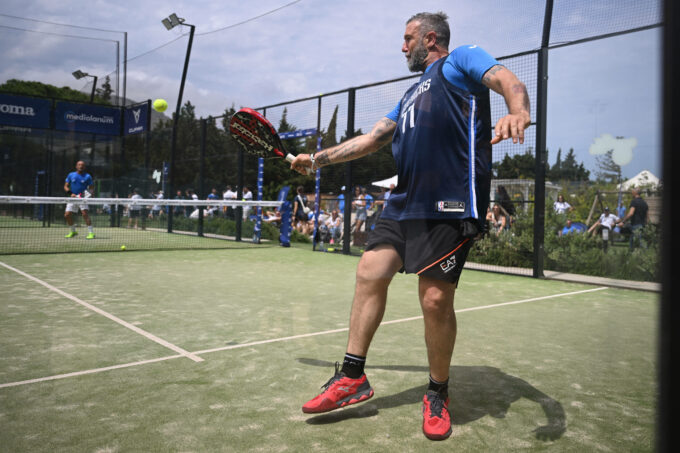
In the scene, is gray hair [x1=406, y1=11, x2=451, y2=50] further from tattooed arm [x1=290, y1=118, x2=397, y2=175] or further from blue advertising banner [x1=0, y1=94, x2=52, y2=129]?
blue advertising banner [x1=0, y1=94, x2=52, y2=129]

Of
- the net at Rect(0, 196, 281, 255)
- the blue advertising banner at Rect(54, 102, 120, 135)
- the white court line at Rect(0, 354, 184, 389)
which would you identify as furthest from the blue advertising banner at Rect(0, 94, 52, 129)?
the white court line at Rect(0, 354, 184, 389)

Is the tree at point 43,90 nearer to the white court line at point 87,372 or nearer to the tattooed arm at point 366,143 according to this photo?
the white court line at point 87,372

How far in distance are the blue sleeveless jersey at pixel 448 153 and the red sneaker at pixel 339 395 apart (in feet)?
2.72

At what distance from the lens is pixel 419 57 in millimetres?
2646

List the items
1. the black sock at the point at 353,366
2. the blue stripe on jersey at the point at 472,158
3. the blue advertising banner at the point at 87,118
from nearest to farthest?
the blue stripe on jersey at the point at 472,158, the black sock at the point at 353,366, the blue advertising banner at the point at 87,118

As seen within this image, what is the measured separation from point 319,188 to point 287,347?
841 cm

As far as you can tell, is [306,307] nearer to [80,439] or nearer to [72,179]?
[80,439]

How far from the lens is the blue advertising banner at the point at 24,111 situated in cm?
1672

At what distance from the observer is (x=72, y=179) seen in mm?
12281

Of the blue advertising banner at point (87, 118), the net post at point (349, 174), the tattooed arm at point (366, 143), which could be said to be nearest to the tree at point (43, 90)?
the blue advertising banner at point (87, 118)

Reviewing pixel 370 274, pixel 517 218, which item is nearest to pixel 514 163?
pixel 517 218

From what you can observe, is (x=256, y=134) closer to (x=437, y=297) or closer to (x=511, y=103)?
(x=437, y=297)

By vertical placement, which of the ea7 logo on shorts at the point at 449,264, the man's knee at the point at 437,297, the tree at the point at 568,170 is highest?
the tree at the point at 568,170

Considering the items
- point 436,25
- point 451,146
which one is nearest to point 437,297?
point 451,146
